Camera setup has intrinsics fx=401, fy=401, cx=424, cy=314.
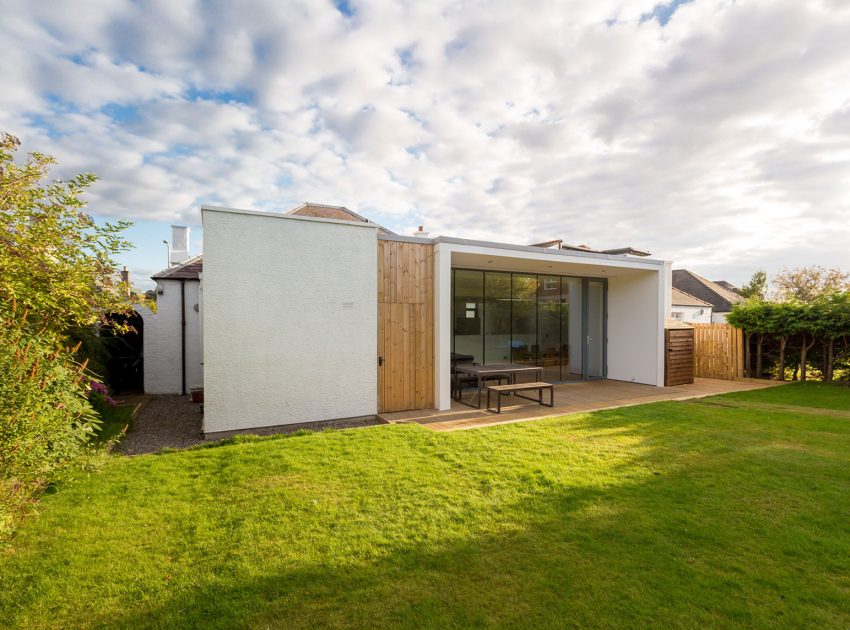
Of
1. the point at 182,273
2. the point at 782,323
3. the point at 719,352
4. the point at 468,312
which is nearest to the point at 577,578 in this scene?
the point at 468,312

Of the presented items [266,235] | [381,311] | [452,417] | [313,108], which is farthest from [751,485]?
[313,108]

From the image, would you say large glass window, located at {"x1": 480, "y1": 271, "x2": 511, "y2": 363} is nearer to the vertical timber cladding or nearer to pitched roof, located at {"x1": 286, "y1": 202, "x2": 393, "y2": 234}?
the vertical timber cladding

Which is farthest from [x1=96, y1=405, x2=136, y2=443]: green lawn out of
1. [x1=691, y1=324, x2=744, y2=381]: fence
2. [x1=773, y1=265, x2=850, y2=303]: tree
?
[x1=773, y1=265, x2=850, y2=303]: tree

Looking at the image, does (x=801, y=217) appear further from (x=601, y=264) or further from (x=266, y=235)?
(x=266, y=235)

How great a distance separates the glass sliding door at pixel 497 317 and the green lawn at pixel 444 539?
5985 mm

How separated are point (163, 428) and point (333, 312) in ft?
12.9

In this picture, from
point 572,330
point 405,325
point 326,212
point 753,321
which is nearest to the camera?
point 405,325

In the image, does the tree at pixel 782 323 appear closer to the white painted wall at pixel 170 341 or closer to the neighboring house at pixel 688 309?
the neighboring house at pixel 688 309

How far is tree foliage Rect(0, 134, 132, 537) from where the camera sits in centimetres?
288

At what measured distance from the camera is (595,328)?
1378 centimetres

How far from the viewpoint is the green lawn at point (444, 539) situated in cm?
251

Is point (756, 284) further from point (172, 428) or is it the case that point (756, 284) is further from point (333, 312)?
point (172, 428)

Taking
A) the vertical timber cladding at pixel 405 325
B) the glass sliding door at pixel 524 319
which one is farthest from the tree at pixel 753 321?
the vertical timber cladding at pixel 405 325

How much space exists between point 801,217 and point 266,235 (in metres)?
20.5
